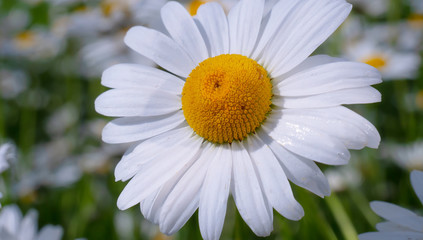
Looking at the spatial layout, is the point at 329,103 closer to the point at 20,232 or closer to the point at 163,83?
the point at 163,83

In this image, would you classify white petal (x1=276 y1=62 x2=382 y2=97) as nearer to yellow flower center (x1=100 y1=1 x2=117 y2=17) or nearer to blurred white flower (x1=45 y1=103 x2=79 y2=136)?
yellow flower center (x1=100 y1=1 x2=117 y2=17)

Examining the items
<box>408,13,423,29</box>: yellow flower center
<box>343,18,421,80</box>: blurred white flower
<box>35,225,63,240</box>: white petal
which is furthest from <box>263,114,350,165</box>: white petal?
<box>408,13,423,29</box>: yellow flower center

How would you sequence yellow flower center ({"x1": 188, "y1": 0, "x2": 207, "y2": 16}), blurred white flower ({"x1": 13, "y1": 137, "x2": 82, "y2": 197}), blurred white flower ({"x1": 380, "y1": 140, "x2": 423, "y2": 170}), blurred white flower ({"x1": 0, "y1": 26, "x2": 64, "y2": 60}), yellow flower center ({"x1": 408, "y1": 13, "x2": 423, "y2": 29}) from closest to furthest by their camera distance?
1. blurred white flower ({"x1": 380, "y1": 140, "x2": 423, "y2": 170})
2. blurred white flower ({"x1": 13, "y1": 137, "x2": 82, "y2": 197})
3. yellow flower center ({"x1": 188, "y1": 0, "x2": 207, "y2": 16})
4. yellow flower center ({"x1": 408, "y1": 13, "x2": 423, "y2": 29})
5. blurred white flower ({"x1": 0, "y1": 26, "x2": 64, "y2": 60})

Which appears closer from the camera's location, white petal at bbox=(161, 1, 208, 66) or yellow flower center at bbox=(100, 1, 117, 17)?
white petal at bbox=(161, 1, 208, 66)

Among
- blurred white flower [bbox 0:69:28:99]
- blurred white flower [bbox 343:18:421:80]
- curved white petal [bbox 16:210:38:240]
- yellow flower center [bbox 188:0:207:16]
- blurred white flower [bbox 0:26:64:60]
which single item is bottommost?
blurred white flower [bbox 343:18:421:80]

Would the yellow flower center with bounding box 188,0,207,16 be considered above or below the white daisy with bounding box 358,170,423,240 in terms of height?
above

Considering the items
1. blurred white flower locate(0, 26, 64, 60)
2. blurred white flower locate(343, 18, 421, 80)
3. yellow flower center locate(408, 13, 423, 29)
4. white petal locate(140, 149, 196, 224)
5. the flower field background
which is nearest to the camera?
white petal locate(140, 149, 196, 224)

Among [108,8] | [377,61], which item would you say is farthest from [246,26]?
→ [377,61]

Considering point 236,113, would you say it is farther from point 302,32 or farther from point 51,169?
point 51,169
